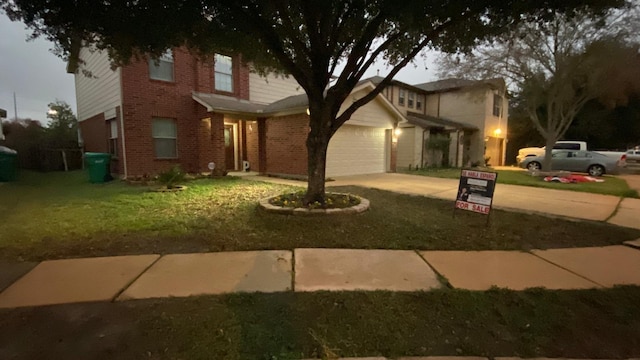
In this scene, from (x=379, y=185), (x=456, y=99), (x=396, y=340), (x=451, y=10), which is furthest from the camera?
(x=456, y=99)

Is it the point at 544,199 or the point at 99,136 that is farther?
the point at 99,136

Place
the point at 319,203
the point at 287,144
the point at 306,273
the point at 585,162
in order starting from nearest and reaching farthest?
the point at 306,273, the point at 319,203, the point at 287,144, the point at 585,162

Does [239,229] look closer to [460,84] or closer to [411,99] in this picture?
[460,84]

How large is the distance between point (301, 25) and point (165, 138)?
7.55m

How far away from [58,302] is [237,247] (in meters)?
1.87

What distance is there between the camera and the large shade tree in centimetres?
483

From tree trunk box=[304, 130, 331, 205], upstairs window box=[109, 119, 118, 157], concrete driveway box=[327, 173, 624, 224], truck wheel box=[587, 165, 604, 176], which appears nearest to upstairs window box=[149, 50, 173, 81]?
upstairs window box=[109, 119, 118, 157]

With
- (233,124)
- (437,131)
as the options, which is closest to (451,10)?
Answer: (233,124)

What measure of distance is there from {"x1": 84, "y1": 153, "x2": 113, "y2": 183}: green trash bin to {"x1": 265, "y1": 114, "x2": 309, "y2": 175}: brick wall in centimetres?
576

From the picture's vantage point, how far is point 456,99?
23.4 m

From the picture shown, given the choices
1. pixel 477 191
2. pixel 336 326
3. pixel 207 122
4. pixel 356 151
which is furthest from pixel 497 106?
pixel 336 326

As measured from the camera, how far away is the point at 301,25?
22.7ft

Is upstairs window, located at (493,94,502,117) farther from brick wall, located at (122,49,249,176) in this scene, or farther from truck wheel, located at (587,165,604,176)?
brick wall, located at (122,49,249,176)

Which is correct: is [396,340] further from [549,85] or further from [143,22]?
[549,85]
